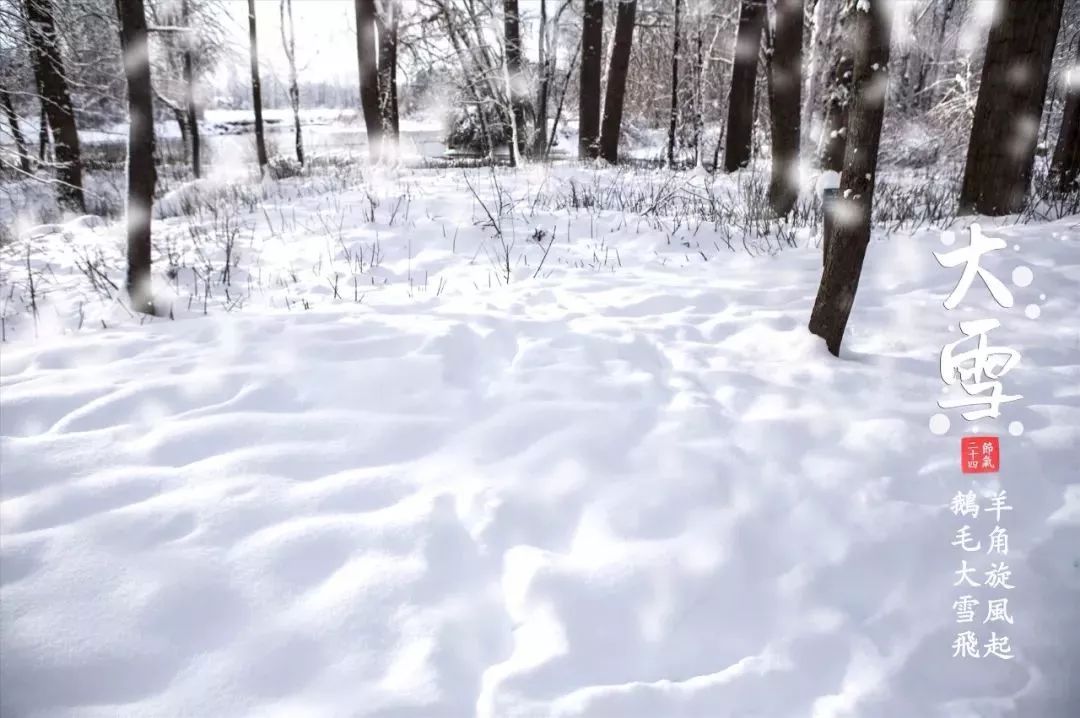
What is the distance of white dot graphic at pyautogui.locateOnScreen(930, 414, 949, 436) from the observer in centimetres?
266

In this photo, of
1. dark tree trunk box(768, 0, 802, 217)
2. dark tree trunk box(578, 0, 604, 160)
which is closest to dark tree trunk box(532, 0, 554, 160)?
dark tree trunk box(578, 0, 604, 160)

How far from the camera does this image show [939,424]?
269 centimetres

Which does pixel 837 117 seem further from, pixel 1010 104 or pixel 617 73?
pixel 617 73

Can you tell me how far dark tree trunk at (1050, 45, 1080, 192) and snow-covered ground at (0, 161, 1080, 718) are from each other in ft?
15.3

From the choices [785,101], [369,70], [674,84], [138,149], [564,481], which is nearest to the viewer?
[564,481]

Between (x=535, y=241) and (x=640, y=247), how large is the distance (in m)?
1.00

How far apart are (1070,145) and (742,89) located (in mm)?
5197

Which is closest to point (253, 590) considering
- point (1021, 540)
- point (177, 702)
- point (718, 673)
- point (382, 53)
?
point (177, 702)

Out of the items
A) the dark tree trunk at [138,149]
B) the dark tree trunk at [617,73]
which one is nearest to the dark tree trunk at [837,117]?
the dark tree trunk at [138,149]

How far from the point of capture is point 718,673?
1.81 meters

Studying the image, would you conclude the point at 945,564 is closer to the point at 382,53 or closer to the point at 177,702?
the point at 177,702

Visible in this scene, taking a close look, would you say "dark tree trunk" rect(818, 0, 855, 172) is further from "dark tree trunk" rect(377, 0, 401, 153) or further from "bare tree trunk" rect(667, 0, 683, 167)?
"dark tree trunk" rect(377, 0, 401, 153)

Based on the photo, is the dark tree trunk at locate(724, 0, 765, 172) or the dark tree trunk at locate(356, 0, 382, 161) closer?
the dark tree trunk at locate(724, 0, 765, 172)

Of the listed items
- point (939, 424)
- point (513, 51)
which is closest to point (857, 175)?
point (939, 424)
